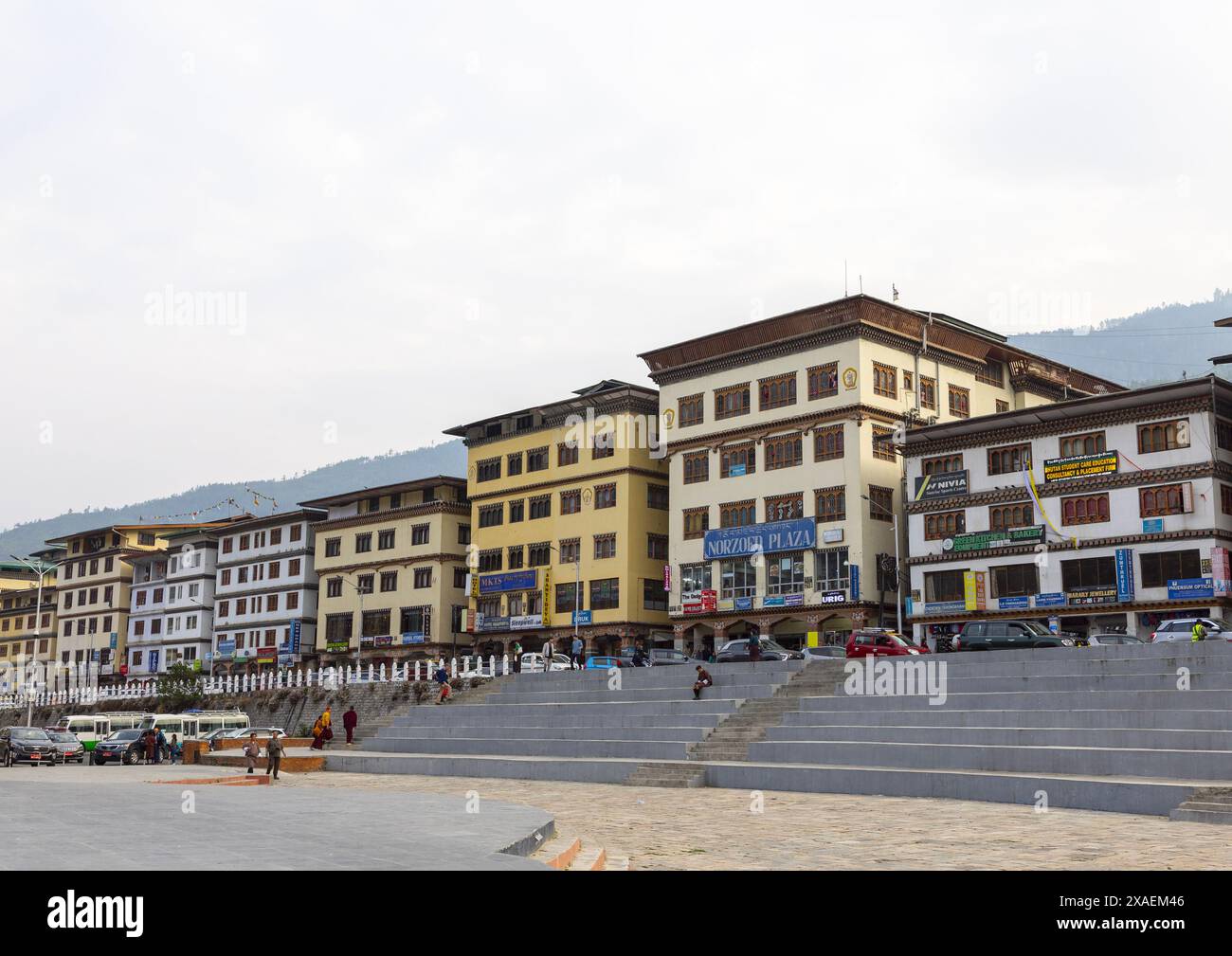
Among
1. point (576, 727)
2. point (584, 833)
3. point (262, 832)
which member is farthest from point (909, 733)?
point (262, 832)

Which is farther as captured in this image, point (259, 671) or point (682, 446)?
point (259, 671)

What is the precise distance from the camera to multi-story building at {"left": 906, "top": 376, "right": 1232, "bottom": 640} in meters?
47.6

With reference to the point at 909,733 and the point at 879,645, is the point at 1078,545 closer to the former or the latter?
the point at 879,645

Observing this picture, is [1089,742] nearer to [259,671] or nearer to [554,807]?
[554,807]

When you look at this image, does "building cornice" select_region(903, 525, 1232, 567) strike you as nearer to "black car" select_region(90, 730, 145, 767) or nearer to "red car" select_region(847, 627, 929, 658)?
"red car" select_region(847, 627, 929, 658)

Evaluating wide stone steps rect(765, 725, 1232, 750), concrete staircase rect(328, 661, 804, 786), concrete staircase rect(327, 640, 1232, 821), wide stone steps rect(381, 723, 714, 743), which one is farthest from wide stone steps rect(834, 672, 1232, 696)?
wide stone steps rect(381, 723, 714, 743)

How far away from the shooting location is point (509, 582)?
236 feet

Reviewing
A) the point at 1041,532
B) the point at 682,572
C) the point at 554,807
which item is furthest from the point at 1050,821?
the point at 682,572

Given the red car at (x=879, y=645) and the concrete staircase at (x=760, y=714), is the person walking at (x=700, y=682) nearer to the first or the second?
the concrete staircase at (x=760, y=714)

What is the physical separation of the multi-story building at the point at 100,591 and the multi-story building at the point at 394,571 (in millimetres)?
21530

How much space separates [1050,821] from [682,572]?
4316 centimetres

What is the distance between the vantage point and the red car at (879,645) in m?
44.0

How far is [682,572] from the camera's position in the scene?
6344cm

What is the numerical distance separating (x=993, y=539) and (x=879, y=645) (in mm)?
11063
